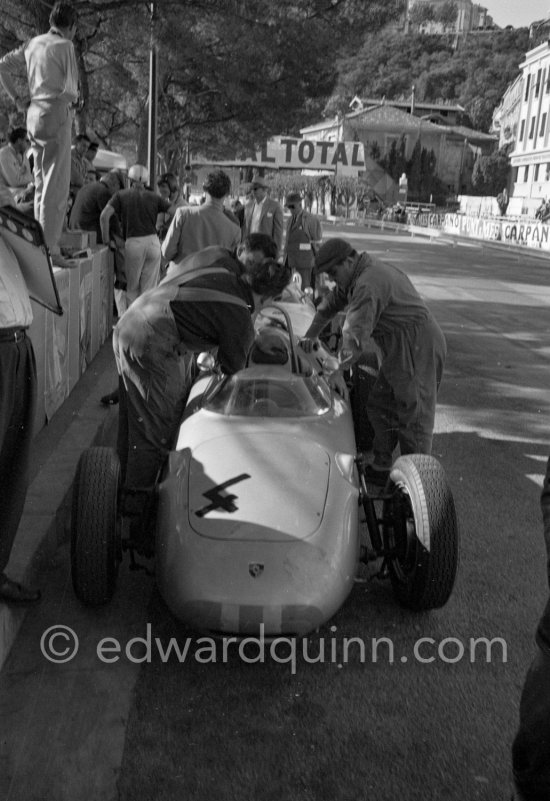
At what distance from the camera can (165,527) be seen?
11.6 feet

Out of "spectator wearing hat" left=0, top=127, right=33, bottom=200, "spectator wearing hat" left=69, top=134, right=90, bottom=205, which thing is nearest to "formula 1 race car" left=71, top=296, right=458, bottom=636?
"spectator wearing hat" left=0, top=127, right=33, bottom=200

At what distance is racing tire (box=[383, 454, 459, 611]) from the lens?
141 inches

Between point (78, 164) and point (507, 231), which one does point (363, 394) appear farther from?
point (507, 231)

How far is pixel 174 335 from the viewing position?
4.39 meters

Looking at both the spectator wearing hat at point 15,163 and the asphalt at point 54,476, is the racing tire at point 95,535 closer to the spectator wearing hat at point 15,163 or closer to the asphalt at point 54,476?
the asphalt at point 54,476

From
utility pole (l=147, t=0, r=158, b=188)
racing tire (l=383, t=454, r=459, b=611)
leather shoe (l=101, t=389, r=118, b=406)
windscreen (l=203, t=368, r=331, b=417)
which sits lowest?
leather shoe (l=101, t=389, r=118, b=406)

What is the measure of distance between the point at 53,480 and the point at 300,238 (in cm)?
843

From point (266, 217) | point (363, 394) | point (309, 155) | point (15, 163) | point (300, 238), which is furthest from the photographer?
point (309, 155)

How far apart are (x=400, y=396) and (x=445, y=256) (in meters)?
20.2

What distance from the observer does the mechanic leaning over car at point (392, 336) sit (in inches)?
201

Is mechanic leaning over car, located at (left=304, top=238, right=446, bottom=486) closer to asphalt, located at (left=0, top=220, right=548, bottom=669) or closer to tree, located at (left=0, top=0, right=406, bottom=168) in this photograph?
asphalt, located at (left=0, top=220, right=548, bottom=669)

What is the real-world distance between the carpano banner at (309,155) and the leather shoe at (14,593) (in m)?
29.9

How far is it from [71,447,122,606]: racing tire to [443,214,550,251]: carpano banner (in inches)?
1042

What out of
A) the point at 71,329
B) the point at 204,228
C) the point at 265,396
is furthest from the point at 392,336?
the point at 204,228
